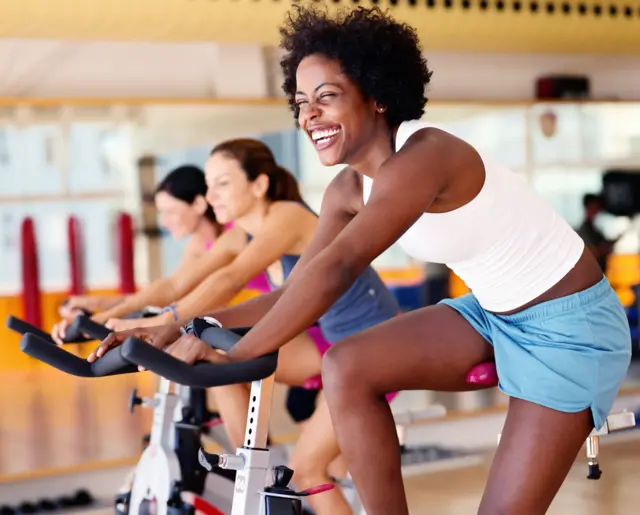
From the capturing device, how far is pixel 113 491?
4.48m

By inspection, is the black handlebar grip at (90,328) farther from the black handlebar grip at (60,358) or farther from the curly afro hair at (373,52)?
the curly afro hair at (373,52)

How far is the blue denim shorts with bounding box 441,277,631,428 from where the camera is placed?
76.0 inches

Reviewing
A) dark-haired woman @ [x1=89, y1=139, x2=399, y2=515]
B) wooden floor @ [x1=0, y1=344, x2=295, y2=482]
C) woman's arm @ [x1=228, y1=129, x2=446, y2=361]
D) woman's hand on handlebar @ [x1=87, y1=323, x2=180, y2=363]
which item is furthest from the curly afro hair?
wooden floor @ [x1=0, y1=344, x2=295, y2=482]

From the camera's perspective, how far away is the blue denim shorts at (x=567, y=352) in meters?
1.93

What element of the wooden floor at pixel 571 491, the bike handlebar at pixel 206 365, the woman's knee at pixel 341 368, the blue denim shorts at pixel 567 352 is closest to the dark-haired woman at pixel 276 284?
the woman's knee at pixel 341 368

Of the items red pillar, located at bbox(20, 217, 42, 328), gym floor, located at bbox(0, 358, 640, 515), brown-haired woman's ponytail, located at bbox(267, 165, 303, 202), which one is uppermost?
brown-haired woman's ponytail, located at bbox(267, 165, 303, 202)

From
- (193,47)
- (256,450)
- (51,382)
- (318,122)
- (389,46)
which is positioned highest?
(193,47)

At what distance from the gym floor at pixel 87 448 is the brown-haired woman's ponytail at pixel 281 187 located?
154 centimetres

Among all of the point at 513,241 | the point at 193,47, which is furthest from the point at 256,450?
the point at 193,47

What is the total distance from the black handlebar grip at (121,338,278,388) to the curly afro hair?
0.59 metres

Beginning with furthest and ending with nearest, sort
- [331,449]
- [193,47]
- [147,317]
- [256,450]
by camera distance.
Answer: [193,47] → [147,317] → [331,449] → [256,450]

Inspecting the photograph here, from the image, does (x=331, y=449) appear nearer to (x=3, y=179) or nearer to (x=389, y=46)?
(x=389, y=46)

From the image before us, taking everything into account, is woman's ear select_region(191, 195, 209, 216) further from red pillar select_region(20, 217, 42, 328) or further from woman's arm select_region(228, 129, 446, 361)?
woman's arm select_region(228, 129, 446, 361)

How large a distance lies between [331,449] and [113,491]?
201 centimetres
